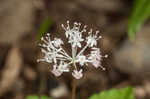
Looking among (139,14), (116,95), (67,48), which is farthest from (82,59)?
(67,48)

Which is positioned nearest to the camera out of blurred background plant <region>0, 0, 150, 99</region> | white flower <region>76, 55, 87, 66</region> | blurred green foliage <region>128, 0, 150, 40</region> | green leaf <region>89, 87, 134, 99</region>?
white flower <region>76, 55, 87, 66</region>

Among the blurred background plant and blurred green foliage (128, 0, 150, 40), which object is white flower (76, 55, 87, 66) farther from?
the blurred background plant

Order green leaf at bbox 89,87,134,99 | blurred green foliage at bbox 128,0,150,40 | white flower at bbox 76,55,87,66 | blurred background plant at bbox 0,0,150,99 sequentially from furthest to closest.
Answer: blurred background plant at bbox 0,0,150,99 < blurred green foliage at bbox 128,0,150,40 < green leaf at bbox 89,87,134,99 < white flower at bbox 76,55,87,66

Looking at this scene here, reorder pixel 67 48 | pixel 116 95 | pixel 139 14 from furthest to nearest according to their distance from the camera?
pixel 67 48 → pixel 139 14 → pixel 116 95

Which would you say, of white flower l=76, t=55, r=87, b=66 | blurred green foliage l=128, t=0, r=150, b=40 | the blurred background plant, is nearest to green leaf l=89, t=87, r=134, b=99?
white flower l=76, t=55, r=87, b=66

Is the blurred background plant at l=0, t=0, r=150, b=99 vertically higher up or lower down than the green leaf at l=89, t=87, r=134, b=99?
higher up

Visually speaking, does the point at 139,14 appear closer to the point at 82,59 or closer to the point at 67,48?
the point at 82,59

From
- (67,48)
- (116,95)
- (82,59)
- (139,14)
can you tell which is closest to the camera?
(82,59)

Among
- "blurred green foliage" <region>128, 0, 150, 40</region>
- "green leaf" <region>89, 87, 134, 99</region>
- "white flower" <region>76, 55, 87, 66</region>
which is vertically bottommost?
"green leaf" <region>89, 87, 134, 99</region>

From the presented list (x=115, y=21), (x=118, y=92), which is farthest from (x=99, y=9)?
(x=118, y=92)

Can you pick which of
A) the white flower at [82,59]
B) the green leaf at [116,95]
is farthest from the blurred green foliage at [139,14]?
the white flower at [82,59]

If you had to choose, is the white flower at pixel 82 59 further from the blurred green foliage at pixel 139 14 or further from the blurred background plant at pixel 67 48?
the blurred background plant at pixel 67 48
